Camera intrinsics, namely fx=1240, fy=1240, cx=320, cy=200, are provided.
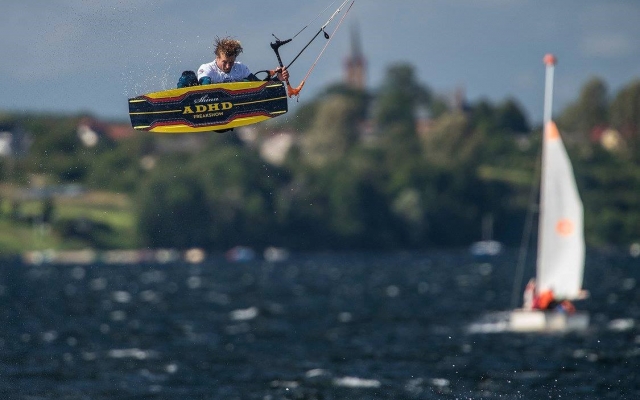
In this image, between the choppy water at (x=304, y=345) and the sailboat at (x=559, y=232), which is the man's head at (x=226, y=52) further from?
the sailboat at (x=559, y=232)

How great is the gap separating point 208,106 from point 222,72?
1.10 meters

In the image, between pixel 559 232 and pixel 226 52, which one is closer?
pixel 226 52

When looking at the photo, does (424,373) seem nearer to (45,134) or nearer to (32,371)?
(32,371)

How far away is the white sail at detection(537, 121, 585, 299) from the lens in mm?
59625

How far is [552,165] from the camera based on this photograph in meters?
59.7

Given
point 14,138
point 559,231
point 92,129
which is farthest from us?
point 14,138

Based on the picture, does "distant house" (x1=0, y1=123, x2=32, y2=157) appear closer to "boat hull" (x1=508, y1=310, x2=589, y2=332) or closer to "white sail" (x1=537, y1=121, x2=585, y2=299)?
"white sail" (x1=537, y1=121, x2=585, y2=299)

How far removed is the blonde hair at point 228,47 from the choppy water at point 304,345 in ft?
45.6

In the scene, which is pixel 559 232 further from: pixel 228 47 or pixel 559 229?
pixel 228 47

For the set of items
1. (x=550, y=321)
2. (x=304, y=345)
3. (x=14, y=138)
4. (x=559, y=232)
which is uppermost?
(x=14, y=138)

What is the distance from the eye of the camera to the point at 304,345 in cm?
5534

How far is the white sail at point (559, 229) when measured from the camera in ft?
196

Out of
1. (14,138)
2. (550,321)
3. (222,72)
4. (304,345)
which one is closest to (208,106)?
(222,72)

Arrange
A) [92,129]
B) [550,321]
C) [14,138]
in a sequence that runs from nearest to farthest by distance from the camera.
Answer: [550,321]
[92,129]
[14,138]
